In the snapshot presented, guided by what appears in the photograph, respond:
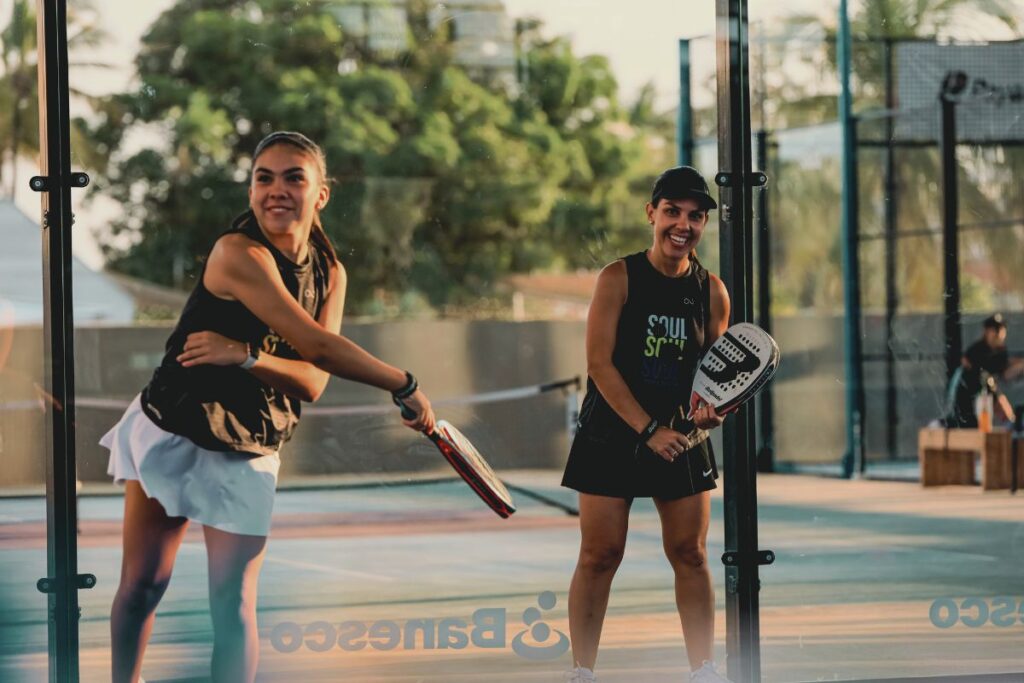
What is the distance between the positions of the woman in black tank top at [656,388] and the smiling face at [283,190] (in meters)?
0.88

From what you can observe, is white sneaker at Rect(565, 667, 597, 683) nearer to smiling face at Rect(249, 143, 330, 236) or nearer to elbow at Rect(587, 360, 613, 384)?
elbow at Rect(587, 360, 613, 384)

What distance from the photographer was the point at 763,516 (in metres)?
8.19

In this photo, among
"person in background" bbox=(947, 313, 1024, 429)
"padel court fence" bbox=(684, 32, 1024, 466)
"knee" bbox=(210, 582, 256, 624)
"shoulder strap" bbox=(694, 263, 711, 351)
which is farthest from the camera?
"padel court fence" bbox=(684, 32, 1024, 466)

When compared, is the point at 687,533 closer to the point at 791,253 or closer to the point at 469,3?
the point at 469,3

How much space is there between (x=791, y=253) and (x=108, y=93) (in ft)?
27.4

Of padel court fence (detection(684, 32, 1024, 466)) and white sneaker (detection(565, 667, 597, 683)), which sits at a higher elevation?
padel court fence (detection(684, 32, 1024, 466))

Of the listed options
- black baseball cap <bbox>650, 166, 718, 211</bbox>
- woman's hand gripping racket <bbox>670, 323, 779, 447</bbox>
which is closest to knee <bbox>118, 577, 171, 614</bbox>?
woman's hand gripping racket <bbox>670, 323, 779, 447</bbox>

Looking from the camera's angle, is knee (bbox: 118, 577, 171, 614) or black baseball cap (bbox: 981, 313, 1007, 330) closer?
knee (bbox: 118, 577, 171, 614)

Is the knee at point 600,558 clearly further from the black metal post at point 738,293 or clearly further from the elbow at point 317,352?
the elbow at point 317,352

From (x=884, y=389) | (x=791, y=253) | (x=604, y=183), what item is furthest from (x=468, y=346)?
(x=791, y=253)

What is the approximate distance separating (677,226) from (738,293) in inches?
10.6

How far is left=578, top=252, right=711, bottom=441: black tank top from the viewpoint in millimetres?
4836

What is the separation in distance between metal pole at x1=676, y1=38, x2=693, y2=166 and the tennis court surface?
177 cm

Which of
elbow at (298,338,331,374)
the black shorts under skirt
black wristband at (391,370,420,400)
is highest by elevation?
elbow at (298,338,331,374)
